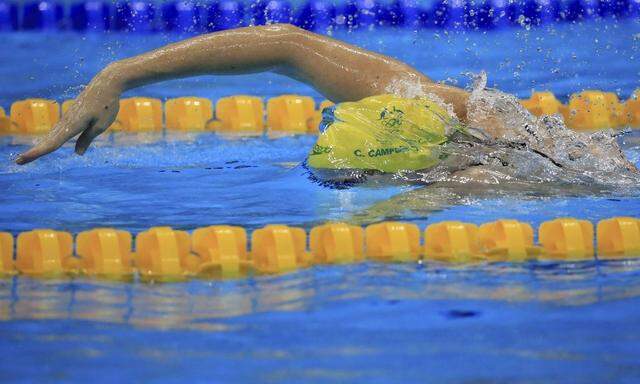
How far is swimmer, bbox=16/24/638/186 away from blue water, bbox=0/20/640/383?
0.14 meters

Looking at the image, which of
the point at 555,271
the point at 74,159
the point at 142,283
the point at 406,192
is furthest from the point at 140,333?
the point at 74,159

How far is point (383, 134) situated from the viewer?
11.6ft

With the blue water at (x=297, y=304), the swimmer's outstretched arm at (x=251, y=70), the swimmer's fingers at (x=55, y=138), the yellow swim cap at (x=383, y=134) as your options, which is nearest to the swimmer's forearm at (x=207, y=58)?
the swimmer's outstretched arm at (x=251, y=70)

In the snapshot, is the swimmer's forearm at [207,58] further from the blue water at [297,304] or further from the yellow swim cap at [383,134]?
the blue water at [297,304]

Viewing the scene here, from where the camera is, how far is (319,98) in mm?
5949

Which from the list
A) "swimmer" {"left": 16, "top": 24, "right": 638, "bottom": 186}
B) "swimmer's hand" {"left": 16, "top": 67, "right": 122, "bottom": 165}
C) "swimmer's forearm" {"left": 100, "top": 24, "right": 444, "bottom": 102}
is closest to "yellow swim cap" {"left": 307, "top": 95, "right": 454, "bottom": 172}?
"swimmer" {"left": 16, "top": 24, "right": 638, "bottom": 186}

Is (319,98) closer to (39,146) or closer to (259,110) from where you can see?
(259,110)

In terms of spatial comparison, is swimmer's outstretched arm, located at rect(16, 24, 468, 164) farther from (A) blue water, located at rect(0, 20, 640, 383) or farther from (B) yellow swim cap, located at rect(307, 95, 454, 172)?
(A) blue water, located at rect(0, 20, 640, 383)

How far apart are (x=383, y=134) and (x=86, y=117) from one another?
1.02m

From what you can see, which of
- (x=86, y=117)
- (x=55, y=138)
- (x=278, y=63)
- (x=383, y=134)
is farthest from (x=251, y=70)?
(x=55, y=138)

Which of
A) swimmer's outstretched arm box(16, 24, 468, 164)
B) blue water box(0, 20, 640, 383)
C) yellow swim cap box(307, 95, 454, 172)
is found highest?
swimmer's outstretched arm box(16, 24, 468, 164)

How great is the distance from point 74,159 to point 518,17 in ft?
10.9

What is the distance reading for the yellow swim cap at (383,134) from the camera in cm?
353

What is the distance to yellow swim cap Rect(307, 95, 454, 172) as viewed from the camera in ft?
11.6
